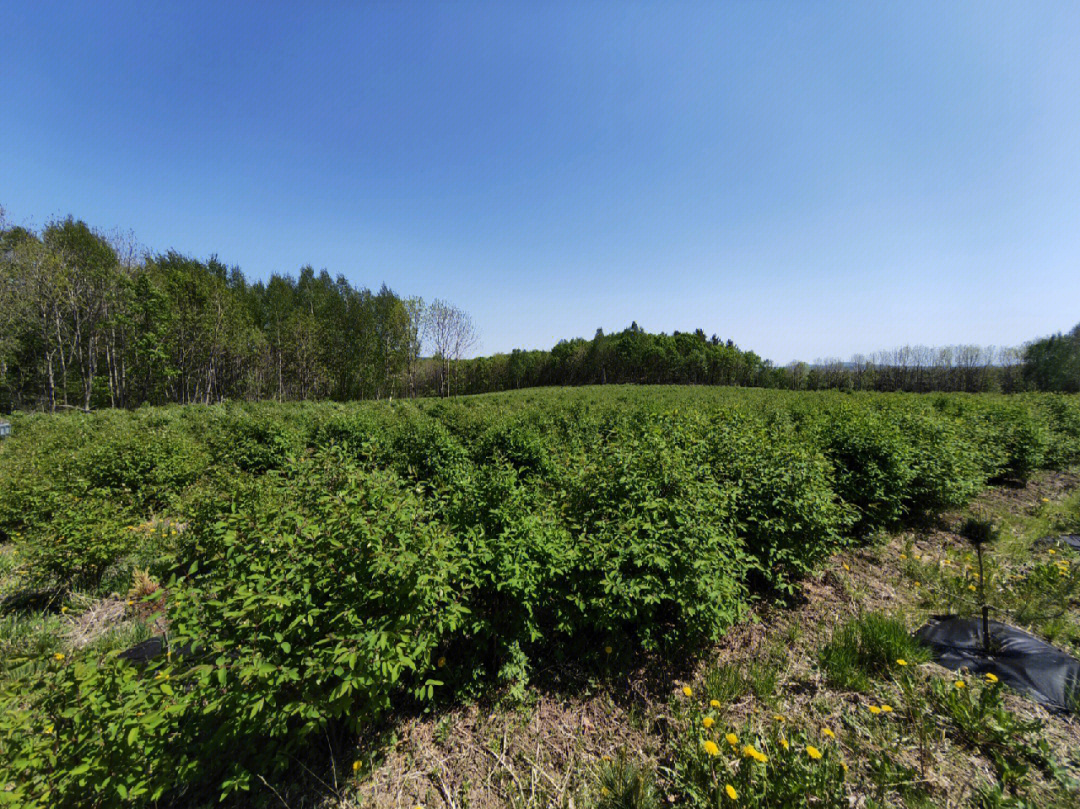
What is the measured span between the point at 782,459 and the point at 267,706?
17.4 feet

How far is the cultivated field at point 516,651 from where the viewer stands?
82.6 inches

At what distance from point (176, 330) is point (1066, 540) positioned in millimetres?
42911

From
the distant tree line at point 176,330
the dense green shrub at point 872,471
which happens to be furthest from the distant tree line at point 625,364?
the dense green shrub at point 872,471

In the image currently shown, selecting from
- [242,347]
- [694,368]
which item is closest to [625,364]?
[694,368]

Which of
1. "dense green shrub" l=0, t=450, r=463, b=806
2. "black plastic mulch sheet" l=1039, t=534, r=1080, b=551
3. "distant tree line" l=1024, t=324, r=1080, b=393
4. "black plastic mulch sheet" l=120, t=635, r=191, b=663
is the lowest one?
"black plastic mulch sheet" l=120, t=635, r=191, b=663

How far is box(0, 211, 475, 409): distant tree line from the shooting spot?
2405 cm

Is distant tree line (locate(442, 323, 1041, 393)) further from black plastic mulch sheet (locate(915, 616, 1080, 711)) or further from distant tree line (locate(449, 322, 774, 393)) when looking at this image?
black plastic mulch sheet (locate(915, 616, 1080, 711))

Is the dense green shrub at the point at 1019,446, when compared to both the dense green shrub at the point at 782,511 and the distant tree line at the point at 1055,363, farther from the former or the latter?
the distant tree line at the point at 1055,363

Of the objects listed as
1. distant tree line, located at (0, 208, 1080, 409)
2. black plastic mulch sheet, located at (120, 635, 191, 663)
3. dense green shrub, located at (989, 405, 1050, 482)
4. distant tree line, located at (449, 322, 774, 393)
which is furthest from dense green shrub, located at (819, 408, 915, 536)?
distant tree line, located at (449, 322, 774, 393)

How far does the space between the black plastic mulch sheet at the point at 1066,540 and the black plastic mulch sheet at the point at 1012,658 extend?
329 cm

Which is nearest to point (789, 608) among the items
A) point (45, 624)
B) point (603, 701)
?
point (603, 701)

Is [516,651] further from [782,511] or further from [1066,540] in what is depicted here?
[1066,540]

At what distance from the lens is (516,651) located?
307 cm

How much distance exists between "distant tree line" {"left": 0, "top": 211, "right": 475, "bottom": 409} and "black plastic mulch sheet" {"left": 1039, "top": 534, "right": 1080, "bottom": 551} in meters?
39.4
